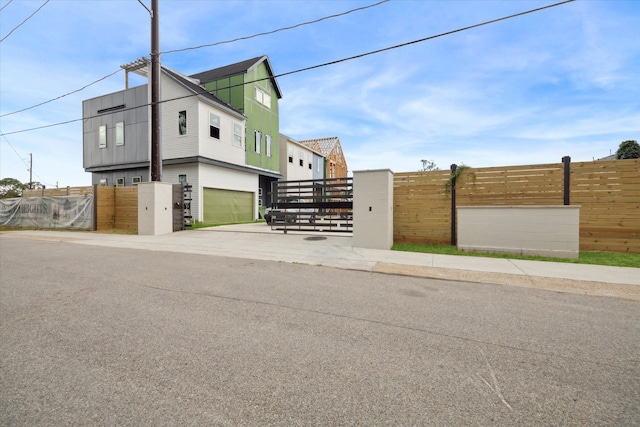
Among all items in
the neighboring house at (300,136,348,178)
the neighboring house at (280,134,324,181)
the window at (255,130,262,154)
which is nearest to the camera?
the window at (255,130,262,154)

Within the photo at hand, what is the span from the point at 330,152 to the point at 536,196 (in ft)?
100

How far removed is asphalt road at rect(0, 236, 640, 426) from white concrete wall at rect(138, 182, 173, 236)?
8.65m

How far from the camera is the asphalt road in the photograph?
6.22ft

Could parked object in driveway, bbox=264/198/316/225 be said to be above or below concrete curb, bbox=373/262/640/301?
above

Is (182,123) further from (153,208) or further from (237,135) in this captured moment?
(153,208)

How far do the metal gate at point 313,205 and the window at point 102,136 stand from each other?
15591mm

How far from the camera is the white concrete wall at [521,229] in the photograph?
7379 millimetres

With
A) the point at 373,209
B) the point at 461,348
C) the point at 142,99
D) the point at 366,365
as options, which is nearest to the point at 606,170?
the point at 373,209

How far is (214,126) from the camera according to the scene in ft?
59.7

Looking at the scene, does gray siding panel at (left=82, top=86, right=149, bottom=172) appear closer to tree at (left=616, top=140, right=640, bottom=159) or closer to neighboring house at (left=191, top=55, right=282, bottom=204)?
neighboring house at (left=191, top=55, right=282, bottom=204)

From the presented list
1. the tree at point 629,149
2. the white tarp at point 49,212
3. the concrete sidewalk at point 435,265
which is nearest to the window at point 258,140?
the white tarp at point 49,212

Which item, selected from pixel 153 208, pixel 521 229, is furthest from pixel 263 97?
pixel 521 229

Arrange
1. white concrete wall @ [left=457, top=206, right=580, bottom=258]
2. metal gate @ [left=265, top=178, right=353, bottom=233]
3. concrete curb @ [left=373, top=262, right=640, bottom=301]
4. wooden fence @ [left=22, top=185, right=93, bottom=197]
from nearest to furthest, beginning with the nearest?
concrete curb @ [left=373, top=262, right=640, bottom=301] < white concrete wall @ [left=457, top=206, right=580, bottom=258] < metal gate @ [left=265, top=178, right=353, bottom=233] < wooden fence @ [left=22, top=185, right=93, bottom=197]

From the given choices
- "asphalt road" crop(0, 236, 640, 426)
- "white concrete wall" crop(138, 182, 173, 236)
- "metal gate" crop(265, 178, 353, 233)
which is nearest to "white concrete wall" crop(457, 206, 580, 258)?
"asphalt road" crop(0, 236, 640, 426)
